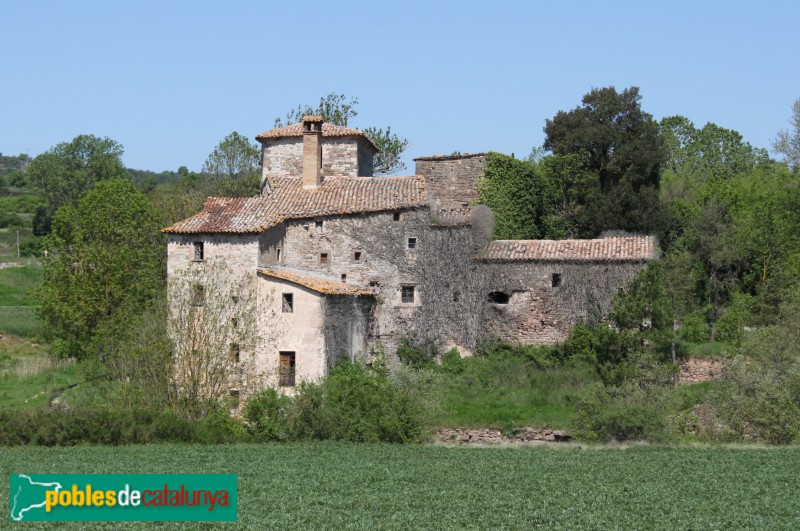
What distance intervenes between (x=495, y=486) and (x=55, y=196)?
255 feet

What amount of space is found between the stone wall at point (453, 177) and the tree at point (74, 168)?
5553 centimetres

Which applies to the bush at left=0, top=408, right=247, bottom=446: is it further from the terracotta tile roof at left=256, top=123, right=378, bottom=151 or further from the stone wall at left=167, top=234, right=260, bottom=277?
the terracotta tile roof at left=256, top=123, right=378, bottom=151

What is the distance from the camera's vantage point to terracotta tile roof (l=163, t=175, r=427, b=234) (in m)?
35.7

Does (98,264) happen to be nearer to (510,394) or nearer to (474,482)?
(510,394)

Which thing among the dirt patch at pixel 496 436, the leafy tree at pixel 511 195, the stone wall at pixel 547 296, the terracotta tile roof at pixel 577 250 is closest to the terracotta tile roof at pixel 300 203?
the terracotta tile roof at pixel 577 250

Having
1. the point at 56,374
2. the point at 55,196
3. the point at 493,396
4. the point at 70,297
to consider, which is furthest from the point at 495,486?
the point at 55,196

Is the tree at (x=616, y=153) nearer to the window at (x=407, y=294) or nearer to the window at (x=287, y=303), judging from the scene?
the window at (x=407, y=294)

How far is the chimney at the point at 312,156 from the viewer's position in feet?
129

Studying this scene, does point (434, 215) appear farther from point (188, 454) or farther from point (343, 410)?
point (188, 454)

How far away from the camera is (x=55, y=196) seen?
91.5 metres

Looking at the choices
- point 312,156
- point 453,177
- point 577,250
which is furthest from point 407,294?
point 453,177

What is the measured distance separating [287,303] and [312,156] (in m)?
Result: 7.69

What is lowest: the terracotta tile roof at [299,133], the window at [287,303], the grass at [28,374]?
the grass at [28,374]

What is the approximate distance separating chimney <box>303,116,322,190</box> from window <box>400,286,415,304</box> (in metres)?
5.34
